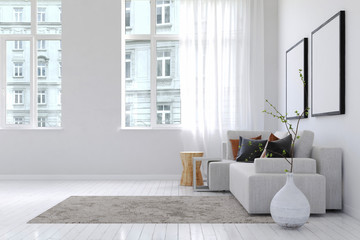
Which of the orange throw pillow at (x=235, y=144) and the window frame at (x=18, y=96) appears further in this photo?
the window frame at (x=18, y=96)

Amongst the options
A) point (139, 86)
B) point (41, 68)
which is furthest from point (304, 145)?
point (41, 68)

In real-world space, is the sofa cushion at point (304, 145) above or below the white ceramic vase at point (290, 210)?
above

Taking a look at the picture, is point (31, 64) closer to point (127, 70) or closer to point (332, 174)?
point (127, 70)

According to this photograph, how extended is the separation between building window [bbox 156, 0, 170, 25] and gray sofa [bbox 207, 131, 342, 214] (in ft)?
12.1

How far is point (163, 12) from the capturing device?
7770 millimetres

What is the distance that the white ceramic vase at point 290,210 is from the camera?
369 cm

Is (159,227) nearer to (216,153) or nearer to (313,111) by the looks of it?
(313,111)

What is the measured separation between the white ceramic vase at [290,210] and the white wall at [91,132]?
3.75 m

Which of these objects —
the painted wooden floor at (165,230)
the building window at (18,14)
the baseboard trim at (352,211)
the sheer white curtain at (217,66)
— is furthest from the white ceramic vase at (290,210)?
the building window at (18,14)

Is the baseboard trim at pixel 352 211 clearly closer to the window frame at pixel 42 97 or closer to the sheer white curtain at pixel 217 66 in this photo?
the sheer white curtain at pixel 217 66

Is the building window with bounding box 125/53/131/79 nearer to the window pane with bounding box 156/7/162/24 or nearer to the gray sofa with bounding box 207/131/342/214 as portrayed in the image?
the window pane with bounding box 156/7/162/24

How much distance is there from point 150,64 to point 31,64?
205cm

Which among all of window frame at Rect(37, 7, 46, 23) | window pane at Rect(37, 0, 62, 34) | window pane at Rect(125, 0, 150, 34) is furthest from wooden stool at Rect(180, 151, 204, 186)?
window frame at Rect(37, 7, 46, 23)

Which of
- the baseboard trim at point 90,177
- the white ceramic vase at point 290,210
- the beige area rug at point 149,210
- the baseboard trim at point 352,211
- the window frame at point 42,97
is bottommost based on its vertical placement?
the baseboard trim at point 90,177
